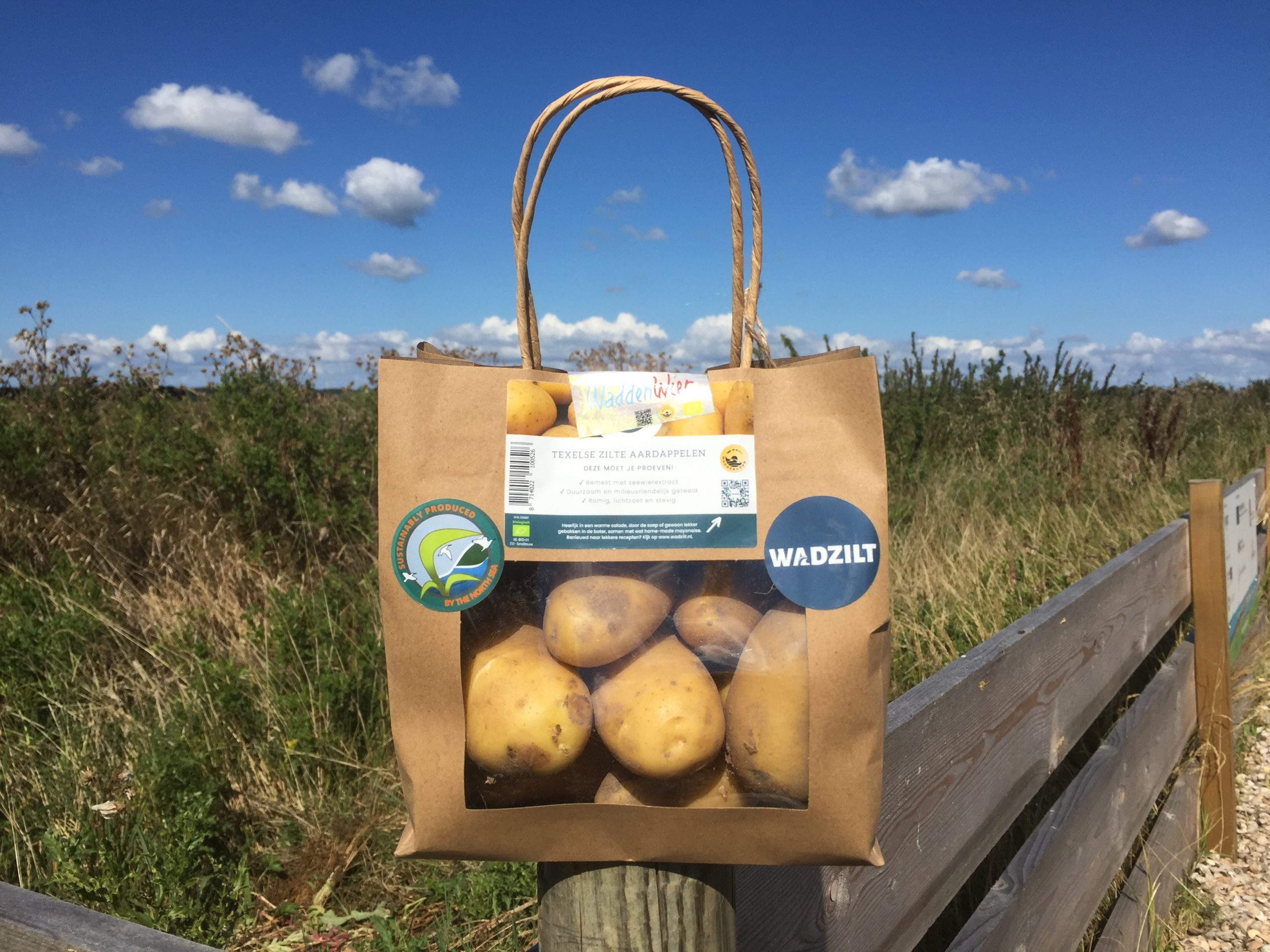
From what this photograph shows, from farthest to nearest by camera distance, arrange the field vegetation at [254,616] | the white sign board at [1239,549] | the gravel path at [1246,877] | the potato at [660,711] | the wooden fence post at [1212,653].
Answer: the white sign board at [1239,549], the wooden fence post at [1212,653], the gravel path at [1246,877], the field vegetation at [254,616], the potato at [660,711]

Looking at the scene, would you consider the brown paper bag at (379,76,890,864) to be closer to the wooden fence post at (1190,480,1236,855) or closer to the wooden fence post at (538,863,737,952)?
the wooden fence post at (538,863,737,952)

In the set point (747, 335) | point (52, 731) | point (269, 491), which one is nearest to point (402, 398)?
point (747, 335)

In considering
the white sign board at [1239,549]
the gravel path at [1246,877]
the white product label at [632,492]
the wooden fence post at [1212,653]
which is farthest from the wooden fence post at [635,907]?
the white sign board at [1239,549]

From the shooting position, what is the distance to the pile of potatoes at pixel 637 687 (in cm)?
81

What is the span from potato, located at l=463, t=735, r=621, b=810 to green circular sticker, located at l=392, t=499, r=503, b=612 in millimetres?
170

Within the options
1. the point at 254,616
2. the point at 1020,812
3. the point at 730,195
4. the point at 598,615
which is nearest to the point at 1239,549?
the point at 1020,812

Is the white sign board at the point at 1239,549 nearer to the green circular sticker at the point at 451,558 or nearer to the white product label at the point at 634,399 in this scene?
the white product label at the point at 634,399

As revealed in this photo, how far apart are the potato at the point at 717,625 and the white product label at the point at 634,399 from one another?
19cm

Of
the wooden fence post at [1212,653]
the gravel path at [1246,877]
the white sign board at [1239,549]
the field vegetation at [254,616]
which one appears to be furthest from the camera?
the white sign board at [1239,549]

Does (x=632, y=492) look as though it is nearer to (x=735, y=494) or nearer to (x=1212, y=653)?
(x=735, y=494)

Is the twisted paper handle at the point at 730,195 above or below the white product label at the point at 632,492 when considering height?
above

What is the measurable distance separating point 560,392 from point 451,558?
0.20 meters

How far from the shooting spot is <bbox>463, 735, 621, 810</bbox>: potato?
833mm

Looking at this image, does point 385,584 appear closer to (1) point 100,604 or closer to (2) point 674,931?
(2) point 674,931
